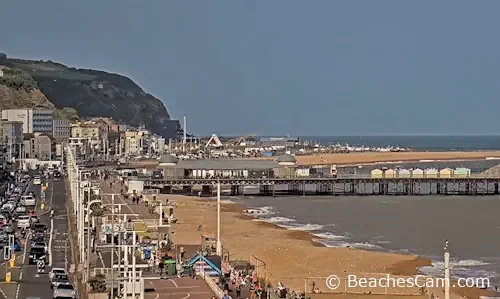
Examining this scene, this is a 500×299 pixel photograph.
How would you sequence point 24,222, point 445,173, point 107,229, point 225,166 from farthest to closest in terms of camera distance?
1. point 225,166
2. point 445,173
3. point 24,222
4. point 107,229

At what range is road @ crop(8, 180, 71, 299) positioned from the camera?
28.8 m

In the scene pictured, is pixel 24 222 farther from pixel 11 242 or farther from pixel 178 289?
pixel 178 289

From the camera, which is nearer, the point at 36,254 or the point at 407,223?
the point at 36,254

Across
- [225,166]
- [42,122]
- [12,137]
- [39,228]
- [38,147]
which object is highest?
[42,122]

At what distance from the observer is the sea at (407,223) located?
46878mm

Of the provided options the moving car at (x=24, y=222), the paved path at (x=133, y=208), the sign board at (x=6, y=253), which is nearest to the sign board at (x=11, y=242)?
the sign board at (x=6, y=253)

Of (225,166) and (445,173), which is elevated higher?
(225,166)

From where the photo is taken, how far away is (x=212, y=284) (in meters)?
28.6

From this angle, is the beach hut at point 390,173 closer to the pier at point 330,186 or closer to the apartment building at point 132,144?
the pier at point 330,186

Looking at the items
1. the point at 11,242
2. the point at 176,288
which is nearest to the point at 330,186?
the point at 11,242

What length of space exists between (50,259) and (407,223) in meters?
34.2

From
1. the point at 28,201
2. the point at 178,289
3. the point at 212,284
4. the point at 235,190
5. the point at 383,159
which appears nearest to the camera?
the point at 178,289

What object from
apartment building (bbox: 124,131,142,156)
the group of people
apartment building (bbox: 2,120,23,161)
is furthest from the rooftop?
apartment building (bbox: 124,131,142,156)

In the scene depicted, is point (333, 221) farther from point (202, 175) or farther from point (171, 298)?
point (171, 298)
